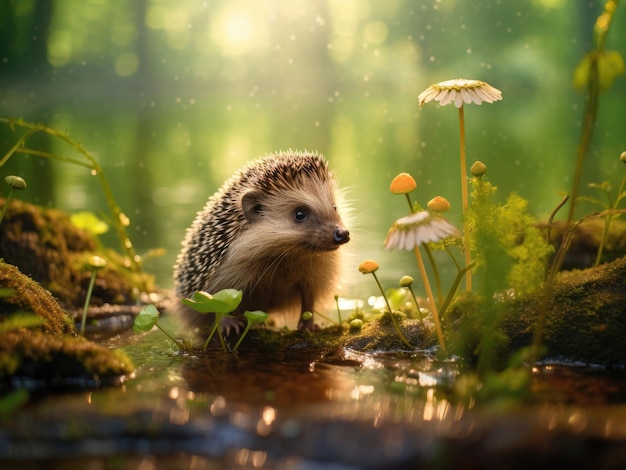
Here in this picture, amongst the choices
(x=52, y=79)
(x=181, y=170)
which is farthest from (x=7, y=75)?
(x=181, y=170)

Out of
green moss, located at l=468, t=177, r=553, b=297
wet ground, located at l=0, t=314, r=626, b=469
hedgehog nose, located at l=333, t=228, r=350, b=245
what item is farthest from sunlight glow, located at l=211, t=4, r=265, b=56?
wet ground, located at l=0, t=314, r=626, b=469

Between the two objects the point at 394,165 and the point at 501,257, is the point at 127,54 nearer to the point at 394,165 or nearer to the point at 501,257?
the point at 394,165

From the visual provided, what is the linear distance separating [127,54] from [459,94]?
4438 cm

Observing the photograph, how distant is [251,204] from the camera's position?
5281mm

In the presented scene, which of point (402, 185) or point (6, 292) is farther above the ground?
point (402, 185)

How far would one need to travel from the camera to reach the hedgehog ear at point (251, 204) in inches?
207

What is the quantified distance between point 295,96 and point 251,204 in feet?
140

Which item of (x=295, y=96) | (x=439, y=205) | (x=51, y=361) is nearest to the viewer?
(x=51, y=361)

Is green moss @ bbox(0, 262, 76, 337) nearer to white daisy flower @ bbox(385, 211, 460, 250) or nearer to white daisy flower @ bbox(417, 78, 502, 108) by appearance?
white daisy flower @ bbox(385, 211, 460, 250)

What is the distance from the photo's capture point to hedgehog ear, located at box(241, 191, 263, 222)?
5.26 m

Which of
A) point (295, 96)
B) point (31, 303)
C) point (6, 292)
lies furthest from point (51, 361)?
point (295, 96)

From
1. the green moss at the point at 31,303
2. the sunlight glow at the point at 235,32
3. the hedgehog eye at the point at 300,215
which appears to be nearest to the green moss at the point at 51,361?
the green moss at the point at 31,303

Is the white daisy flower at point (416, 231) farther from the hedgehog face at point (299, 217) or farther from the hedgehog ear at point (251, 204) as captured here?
the hedgehog ear at point (251, 204)

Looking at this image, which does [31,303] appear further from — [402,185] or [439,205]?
[439,205]
